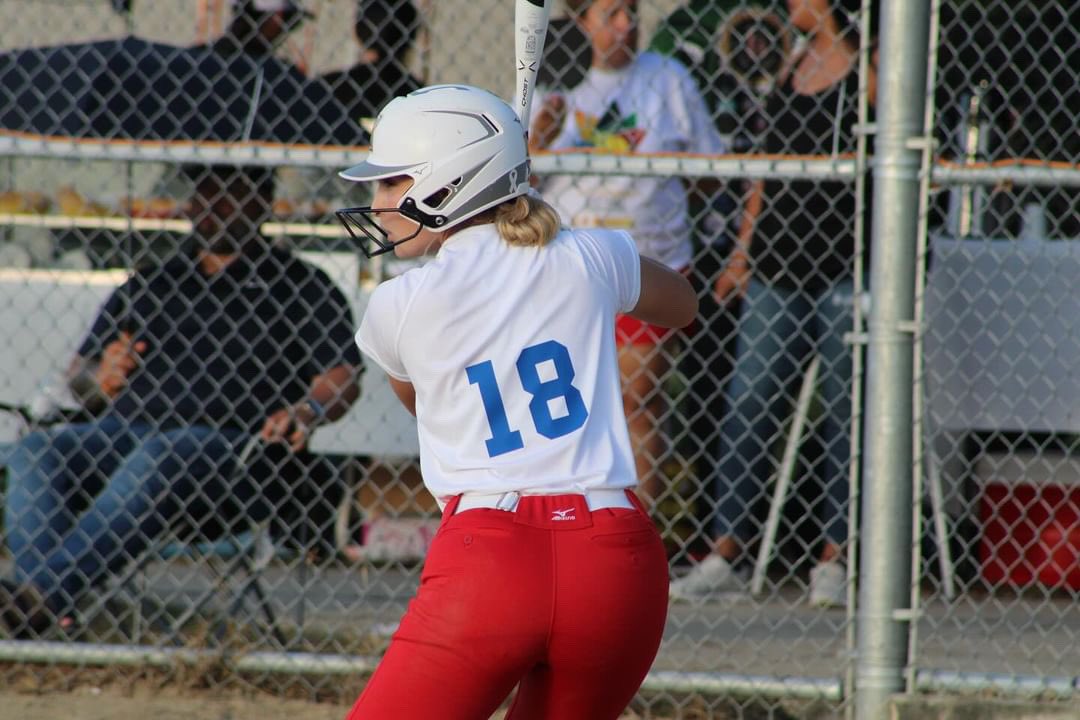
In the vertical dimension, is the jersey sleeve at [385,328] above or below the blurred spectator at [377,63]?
below

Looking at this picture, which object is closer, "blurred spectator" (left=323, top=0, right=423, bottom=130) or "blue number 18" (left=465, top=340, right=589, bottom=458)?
"blue number 18" (left=465, top=340, right=589, bottom=458)

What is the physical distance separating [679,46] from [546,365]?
390 cm

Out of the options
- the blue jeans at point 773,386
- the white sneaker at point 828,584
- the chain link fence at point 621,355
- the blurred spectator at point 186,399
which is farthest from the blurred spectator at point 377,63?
the white sneaker at point 828,584

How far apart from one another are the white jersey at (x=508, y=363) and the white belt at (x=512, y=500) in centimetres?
1

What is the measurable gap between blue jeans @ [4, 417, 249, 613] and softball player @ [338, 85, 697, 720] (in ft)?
7.61

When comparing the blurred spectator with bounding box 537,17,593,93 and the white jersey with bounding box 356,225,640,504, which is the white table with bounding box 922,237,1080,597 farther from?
the white jersey with bounding box 356,225,640,504

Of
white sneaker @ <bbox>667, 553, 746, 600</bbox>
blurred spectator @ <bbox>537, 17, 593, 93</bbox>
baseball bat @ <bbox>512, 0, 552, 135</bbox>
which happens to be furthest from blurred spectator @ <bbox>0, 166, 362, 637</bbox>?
baseball bat @ <bbox>512, 0, 552, 135</bbox>

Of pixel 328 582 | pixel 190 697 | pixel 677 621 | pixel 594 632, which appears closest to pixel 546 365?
pixel 594 632

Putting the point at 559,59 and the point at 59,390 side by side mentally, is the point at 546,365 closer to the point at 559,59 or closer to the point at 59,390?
the point at 59,390

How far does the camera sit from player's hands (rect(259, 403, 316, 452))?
14.9ft

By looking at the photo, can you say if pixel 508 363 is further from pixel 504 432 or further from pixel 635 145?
pixel 635 145

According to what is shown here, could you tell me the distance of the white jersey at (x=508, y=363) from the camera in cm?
232

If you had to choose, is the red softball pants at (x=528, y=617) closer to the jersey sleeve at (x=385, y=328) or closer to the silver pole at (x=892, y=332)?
the jersey sleeve at (x=385, y=328)

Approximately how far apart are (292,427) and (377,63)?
1.59 m
